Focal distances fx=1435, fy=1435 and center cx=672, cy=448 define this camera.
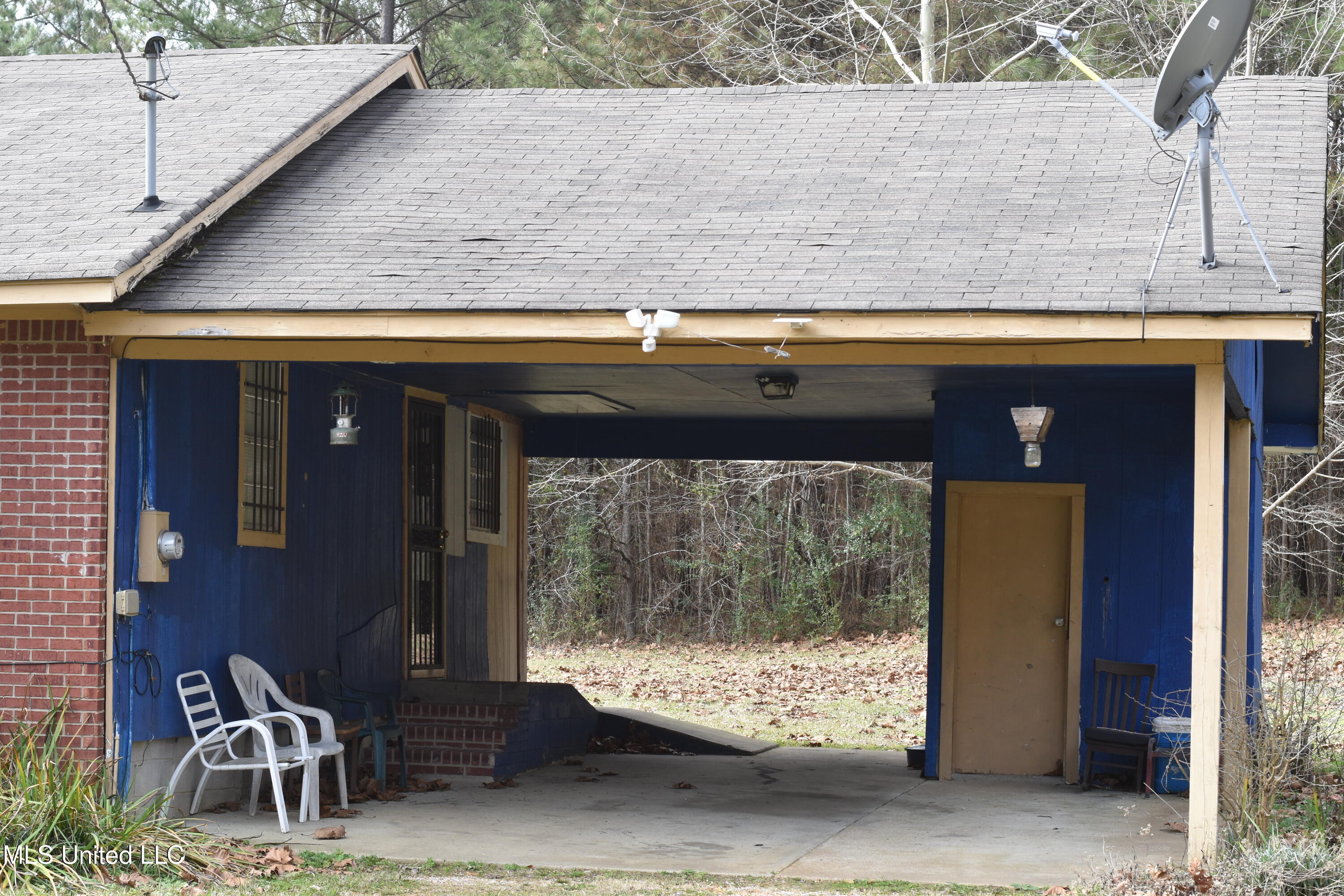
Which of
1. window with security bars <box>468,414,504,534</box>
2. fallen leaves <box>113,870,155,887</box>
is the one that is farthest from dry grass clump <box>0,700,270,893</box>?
window with security bars <box>468,414,504,534</box>

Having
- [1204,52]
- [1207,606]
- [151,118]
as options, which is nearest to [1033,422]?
[1207,606]

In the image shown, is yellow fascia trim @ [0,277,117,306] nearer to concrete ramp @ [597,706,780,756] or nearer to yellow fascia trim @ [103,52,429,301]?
yellow fascia trim @ [103,52,429,301]

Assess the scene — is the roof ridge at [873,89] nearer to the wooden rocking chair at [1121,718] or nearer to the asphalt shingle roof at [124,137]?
the asphalt shingle roof at [124,137]

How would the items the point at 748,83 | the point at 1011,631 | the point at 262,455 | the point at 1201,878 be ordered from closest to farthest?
the point at 1201,878, the point at 262,455, the point at 1011,631, the point at 748,83

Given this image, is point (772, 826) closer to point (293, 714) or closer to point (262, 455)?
point (293, 714)

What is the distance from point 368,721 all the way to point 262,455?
181 centimetres

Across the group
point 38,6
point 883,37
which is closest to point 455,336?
point 883,37

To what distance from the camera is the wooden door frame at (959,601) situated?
10.1m

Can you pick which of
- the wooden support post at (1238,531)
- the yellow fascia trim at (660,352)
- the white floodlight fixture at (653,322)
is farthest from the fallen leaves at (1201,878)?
the wooden support post at (1238,531)

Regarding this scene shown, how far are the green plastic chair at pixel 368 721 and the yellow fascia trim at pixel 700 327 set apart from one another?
3.13 m

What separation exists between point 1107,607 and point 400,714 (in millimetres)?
5093

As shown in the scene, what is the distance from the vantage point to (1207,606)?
6.44 metres

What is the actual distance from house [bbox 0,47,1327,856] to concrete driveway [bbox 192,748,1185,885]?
0.67m

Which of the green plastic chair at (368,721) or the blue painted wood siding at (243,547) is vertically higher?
the blue painted wood siding at (243,547)
